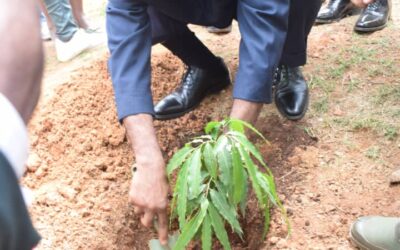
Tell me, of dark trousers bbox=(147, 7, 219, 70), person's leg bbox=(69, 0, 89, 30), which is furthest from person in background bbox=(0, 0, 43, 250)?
person's leg bbox=(69, 0, 89, 30)

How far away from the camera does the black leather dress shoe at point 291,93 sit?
89.3 inches

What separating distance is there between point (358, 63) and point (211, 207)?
A: 1370mm

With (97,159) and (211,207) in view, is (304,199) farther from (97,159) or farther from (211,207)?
(97,159)

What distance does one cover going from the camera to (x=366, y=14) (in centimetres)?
277

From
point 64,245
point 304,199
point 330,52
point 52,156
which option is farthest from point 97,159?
point 330,52

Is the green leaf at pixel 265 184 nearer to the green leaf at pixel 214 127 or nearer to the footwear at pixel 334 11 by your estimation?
the green leaf at pixel 214 127

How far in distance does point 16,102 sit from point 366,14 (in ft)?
7.82

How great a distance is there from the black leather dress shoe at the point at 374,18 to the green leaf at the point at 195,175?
1.66 metres

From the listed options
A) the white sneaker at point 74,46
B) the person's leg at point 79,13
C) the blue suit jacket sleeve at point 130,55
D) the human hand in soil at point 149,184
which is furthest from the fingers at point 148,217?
the person's leg at point 79,13

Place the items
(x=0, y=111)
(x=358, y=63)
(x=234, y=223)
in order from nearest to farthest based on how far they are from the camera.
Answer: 1. (x=0, y=111)
2. (x=234, y=223)
3. (x=358, y=63)

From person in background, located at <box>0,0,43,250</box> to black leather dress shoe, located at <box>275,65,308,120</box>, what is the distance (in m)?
1.61

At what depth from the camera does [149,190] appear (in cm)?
156

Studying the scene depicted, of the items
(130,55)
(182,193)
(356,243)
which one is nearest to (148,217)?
(182,193)

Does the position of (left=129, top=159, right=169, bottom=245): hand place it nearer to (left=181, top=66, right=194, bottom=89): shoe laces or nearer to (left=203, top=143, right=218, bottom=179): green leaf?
(left=203, top=143, right=218, bottom=179): green leaf
